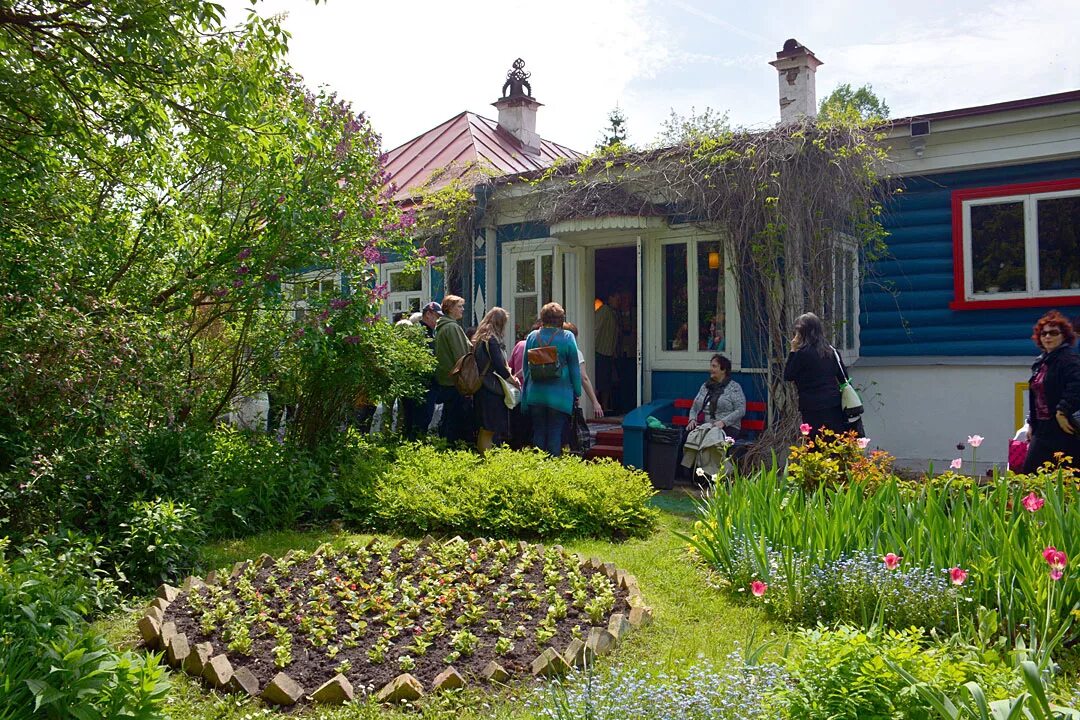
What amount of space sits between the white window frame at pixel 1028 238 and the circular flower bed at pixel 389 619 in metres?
6.30

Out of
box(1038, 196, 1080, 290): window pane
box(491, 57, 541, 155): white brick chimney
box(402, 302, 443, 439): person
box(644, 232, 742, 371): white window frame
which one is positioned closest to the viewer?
box(1038, 196, 1080, 290): window pane

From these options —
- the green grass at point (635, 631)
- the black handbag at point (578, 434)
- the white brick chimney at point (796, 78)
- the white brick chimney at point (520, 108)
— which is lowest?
the green grass at point (635, 631)

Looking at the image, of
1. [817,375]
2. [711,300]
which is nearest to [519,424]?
[711,300]

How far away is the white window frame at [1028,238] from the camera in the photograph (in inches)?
342

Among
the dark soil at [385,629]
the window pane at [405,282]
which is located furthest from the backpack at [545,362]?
the window pane at [405,282]

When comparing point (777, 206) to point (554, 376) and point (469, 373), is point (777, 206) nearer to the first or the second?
point (554, 376)

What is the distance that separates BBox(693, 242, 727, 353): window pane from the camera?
9.69 metres

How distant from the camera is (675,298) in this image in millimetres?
10211

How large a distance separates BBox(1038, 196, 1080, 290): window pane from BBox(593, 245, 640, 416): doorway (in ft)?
15.4

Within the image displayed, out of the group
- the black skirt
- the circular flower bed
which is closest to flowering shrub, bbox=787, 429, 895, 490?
the circular flower bed

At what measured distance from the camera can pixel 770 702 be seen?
8.79 ft

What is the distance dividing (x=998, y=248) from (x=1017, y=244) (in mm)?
178

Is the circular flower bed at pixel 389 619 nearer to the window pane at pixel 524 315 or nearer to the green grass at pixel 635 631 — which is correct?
the green grass at pixel 635 631

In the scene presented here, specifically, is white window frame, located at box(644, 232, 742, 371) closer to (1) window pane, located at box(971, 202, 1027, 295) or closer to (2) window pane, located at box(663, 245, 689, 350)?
Result: (2) window pane, located at box(663, 245, 689, 350)
